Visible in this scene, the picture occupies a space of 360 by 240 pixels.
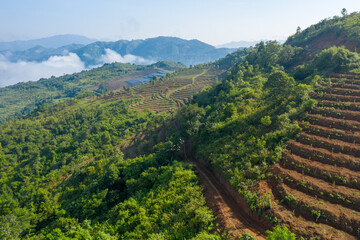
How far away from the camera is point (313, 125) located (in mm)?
23562

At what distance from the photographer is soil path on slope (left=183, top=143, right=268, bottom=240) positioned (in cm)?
1520

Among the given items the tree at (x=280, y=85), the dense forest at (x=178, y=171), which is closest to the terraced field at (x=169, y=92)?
the dense forest at (x=178, y=171)

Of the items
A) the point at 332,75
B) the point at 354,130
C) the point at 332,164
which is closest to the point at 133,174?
the point at 332,164

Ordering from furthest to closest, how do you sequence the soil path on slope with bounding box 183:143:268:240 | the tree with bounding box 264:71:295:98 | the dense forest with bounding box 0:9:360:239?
1. the tree with bounding box 264:71:295:98
2. the dense forest with bounding box 0:9:360:239
3. the soil path on slope with bounding box 183:143:268:240

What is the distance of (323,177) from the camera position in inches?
694

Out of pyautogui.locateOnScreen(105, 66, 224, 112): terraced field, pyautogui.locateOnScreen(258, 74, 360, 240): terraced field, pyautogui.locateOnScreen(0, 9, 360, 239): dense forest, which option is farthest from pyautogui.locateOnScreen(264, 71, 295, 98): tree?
pyautogui.locateOnScreen(105, 66, 224, 112): terraced field

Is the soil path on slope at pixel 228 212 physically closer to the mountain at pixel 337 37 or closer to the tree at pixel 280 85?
the tree at pixel 280 85

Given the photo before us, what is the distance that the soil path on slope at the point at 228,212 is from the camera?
15198 mm

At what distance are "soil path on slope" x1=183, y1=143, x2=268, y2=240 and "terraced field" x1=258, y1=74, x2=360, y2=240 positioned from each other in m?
2.18

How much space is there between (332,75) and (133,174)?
4137cm

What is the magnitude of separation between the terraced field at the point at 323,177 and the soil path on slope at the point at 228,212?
218 cm

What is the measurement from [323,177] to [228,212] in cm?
1023

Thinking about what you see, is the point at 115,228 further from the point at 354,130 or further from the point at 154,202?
the point at 354,130

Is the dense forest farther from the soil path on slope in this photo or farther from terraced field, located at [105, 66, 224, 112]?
terraced field, located at [105, 66, 224, 112]
